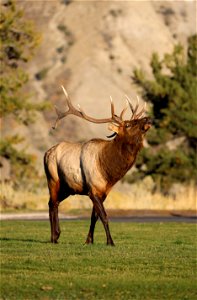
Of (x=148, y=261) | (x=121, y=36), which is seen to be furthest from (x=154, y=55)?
(x=121, y=36)

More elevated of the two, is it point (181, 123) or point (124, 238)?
point (124, 238)

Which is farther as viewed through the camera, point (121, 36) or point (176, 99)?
point (121, 36)

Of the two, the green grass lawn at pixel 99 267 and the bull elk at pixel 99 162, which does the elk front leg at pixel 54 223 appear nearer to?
the bull elk at pixel 99 162

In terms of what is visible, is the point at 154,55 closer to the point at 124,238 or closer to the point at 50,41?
the point at 124,238

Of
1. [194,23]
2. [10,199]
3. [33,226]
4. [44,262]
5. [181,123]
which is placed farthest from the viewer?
[194,23]

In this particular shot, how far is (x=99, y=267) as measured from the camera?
1669 cm

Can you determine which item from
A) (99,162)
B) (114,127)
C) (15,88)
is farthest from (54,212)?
(15,88)

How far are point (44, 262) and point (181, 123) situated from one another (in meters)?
30.5

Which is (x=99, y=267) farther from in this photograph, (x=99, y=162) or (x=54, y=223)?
(x=54, y=223)

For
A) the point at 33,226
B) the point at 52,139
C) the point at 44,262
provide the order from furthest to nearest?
the point at 52,139, the point at 33,226, the point at 44,262

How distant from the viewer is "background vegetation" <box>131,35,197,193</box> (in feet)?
152

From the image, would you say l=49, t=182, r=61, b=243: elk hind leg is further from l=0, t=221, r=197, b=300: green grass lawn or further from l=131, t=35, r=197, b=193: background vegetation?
l=131, t=35, r=197, b=193: background vegetation

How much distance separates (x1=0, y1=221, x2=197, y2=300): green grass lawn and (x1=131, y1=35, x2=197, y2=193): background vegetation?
2167cm

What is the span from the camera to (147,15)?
4119 inches
